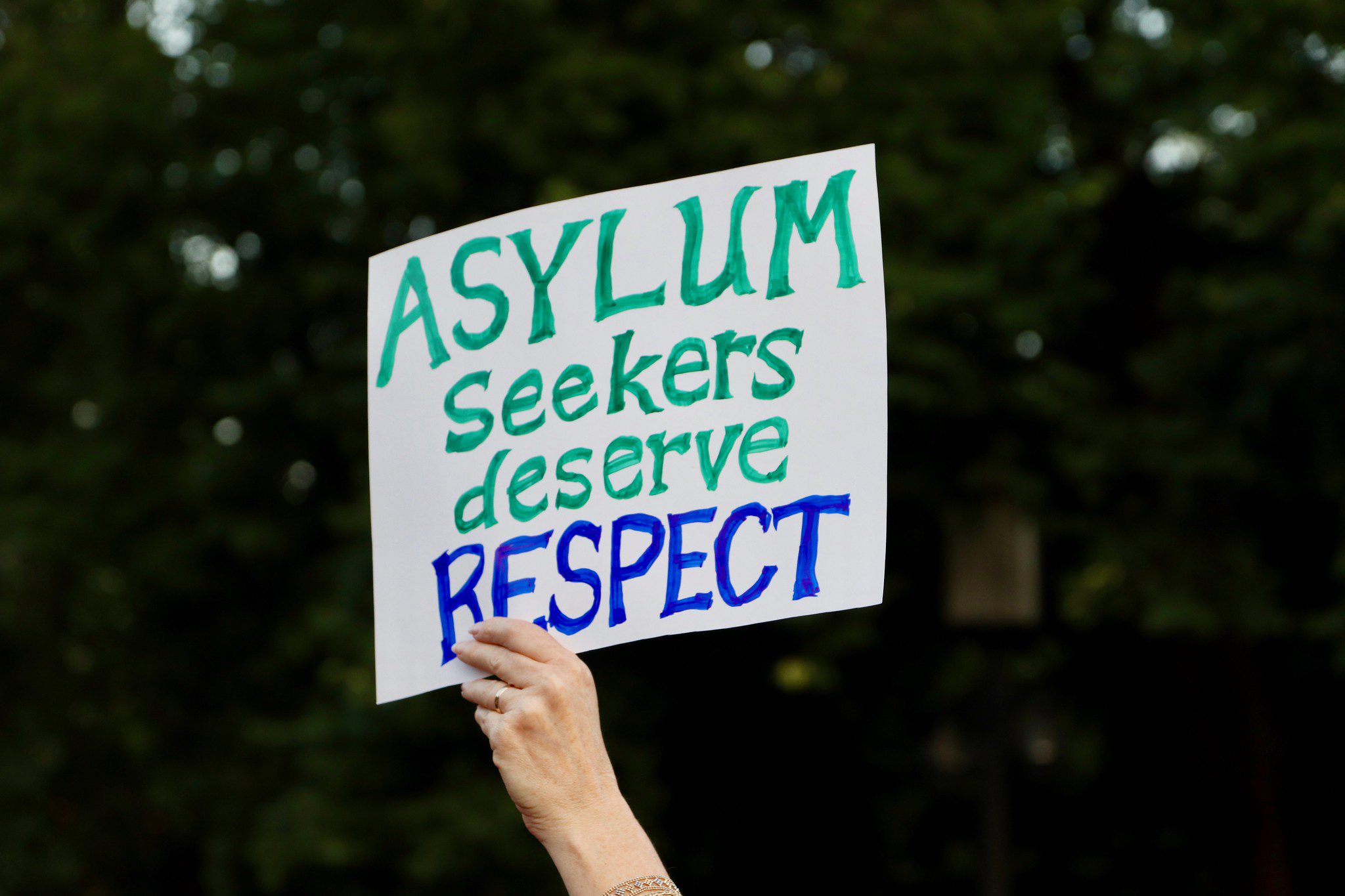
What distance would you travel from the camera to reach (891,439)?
19.7 feet

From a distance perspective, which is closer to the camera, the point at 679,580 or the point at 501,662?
the point at 501,662

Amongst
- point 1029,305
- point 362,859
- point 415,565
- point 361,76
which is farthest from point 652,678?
point 415,565

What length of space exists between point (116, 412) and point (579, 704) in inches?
241

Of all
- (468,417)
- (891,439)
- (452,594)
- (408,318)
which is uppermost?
(891,439)

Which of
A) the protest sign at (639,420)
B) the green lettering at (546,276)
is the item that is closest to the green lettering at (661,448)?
the protest sign at (639,420)

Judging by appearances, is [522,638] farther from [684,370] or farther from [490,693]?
[684,370]

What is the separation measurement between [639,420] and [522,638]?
1.09 ft

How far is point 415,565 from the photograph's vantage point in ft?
5.57

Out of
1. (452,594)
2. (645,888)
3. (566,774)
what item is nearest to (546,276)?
(452,594)

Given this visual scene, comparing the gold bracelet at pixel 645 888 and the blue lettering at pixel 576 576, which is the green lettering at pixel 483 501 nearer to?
the blue lettering at pixel 576 576

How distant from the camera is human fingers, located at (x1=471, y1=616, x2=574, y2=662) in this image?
1478mm

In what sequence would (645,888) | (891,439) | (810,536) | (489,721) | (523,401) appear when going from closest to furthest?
(645,888) < (489,721) < (810,536) < (523,401) < (891,439)

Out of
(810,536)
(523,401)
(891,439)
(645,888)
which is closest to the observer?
(645,888)

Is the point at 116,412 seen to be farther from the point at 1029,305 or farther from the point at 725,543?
the point at 725,543
